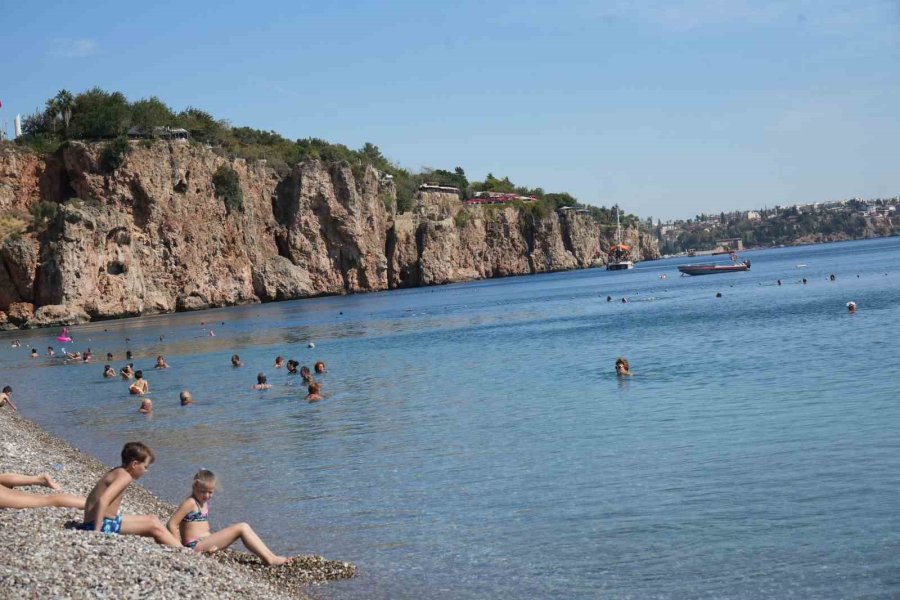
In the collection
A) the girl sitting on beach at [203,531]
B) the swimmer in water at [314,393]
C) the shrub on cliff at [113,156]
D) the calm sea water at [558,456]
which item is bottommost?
the calm sea water at [558,456]

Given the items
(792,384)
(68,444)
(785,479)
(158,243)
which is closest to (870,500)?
(785,479)

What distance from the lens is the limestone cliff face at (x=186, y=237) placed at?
76.1 m

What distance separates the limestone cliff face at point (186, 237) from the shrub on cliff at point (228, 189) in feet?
2.75

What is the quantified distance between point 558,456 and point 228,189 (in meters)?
85.9

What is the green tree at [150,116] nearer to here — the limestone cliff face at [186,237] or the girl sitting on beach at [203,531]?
the limestone cliff face at [186,237]

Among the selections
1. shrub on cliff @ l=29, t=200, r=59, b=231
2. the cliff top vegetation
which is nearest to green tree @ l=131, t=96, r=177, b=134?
the cliff top vegetation

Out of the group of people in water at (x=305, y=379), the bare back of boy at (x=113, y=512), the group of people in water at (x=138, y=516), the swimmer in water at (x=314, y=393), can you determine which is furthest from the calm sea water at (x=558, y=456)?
the bare back of boy at (x=113, y=512)

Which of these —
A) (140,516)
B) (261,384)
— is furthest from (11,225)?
(140,516)

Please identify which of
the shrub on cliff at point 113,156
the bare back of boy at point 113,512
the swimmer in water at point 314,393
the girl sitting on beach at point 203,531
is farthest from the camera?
the shrub on cliff at point 113,156

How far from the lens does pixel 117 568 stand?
8.59m

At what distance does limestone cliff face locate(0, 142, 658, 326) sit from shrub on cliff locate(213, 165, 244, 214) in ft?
2.75

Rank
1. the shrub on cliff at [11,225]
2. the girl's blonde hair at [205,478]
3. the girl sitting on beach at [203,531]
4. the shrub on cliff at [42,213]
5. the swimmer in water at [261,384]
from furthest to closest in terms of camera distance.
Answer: the shrub on cliff at [42,213] → the shrub on cliff at [11,225] → the swimmer in water at [261,384] → the girl's blonde hair at [205,478] → the girl sitting on beach at [203,531]

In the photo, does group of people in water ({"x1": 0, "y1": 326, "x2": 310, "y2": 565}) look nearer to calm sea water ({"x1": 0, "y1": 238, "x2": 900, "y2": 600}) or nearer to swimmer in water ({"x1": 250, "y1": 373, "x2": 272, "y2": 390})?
calm sea water ({"x1": 0, "y1": 238, "x2": 900, "y2": 600})

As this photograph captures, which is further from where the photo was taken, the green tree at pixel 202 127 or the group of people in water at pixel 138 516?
the green tree at pixel 202 127
